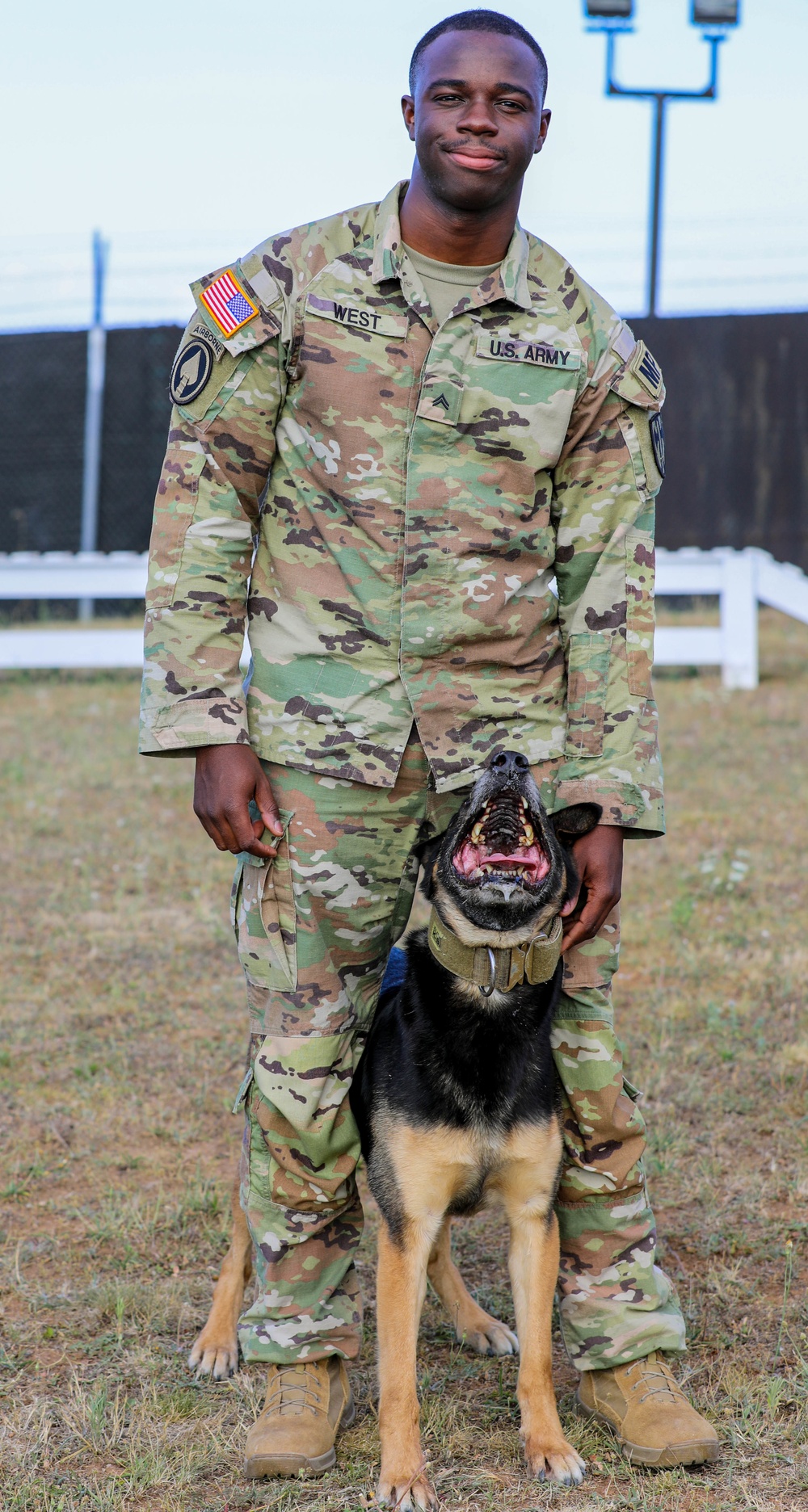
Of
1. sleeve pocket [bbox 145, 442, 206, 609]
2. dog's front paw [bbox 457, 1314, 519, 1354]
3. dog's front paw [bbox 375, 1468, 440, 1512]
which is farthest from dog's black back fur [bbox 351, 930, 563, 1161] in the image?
sleeve pocket [bbox 145, 442, 206, 609]

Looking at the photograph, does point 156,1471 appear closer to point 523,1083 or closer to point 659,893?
point 523,1083

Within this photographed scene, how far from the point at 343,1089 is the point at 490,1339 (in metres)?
0.82

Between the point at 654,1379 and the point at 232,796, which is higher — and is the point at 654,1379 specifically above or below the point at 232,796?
below

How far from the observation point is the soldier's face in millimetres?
2631

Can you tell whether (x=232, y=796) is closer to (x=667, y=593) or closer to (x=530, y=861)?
(x=530, y=861)

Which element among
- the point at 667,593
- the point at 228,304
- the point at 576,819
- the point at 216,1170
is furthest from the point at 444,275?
the point at 667,593

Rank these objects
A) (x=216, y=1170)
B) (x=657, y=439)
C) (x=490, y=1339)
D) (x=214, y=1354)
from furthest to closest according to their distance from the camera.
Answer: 1. (x=216, y=1170)
2. (x=490, y=1339)
3. (x=214, y=1354)
4. (x=657, y=439)

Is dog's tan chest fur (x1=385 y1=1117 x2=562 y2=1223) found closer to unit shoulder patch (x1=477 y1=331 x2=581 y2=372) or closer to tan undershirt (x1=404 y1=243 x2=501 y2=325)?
unit shoulder patch (x1=477 y1=331 x2=581 y2=372)

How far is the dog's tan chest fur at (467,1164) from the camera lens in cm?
→ 267

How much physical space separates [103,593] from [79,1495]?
9450mm

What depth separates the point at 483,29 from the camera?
267cm

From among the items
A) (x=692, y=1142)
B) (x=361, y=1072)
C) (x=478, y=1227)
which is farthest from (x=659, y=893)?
(x=361, y=1072)

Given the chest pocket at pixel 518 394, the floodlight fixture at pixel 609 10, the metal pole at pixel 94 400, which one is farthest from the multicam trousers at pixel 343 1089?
the floodlight fixture at pixel 609 10

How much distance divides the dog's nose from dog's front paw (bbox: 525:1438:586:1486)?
1.34 m
